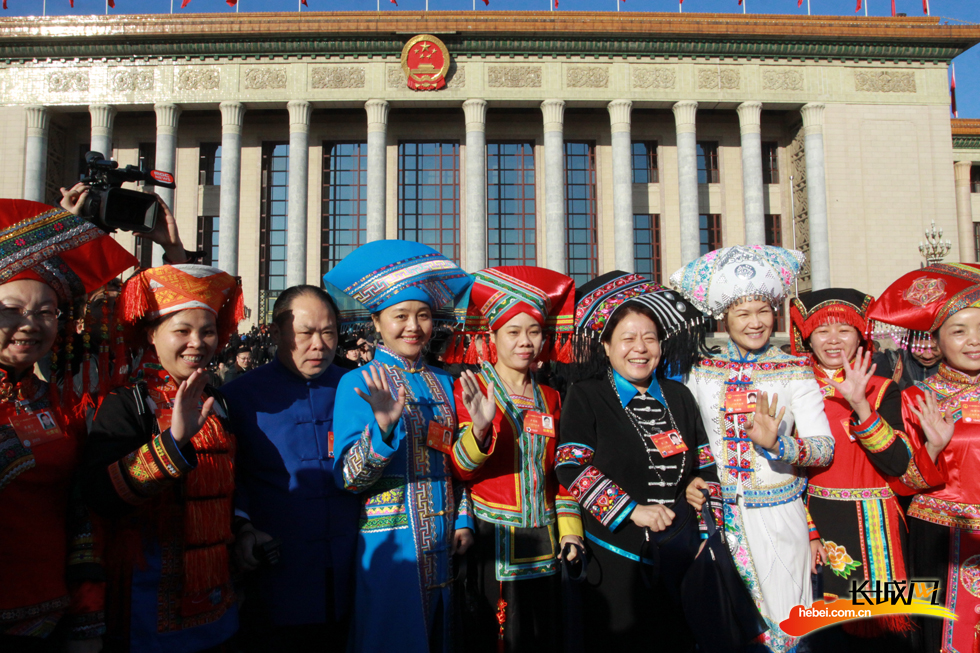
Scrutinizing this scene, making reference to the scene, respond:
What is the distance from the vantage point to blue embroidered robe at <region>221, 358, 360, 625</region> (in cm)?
284

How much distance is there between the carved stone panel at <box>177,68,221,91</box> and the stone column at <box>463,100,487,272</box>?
9237mm

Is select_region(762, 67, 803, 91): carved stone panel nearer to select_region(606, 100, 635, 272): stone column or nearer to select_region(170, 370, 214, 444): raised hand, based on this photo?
select_region(606, 100, 635, 272): stone column

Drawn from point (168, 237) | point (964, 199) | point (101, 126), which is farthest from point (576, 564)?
point (964, 199)

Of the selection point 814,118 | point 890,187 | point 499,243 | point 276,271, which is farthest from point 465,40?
point 890,187

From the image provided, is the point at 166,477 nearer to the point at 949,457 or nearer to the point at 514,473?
the point at 514,473

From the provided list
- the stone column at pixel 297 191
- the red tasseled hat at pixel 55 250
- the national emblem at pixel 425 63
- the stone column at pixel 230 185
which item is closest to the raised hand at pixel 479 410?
the red tasseled hat at pixel 55 250

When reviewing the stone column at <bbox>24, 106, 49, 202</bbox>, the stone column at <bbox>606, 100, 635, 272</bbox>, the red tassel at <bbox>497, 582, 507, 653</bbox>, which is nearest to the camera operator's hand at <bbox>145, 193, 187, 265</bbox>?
the red tassel at <bbox>497, 582, 507, 653</bbox>

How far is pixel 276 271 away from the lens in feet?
80.4

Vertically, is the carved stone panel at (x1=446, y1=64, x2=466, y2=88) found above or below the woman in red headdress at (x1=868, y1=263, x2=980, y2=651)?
above

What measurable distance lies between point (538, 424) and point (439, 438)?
54 cm

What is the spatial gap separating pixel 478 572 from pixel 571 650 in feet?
1.90

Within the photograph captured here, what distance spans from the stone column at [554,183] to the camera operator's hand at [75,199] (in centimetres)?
1926

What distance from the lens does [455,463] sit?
2.95 m

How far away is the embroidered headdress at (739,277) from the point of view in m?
3.38
